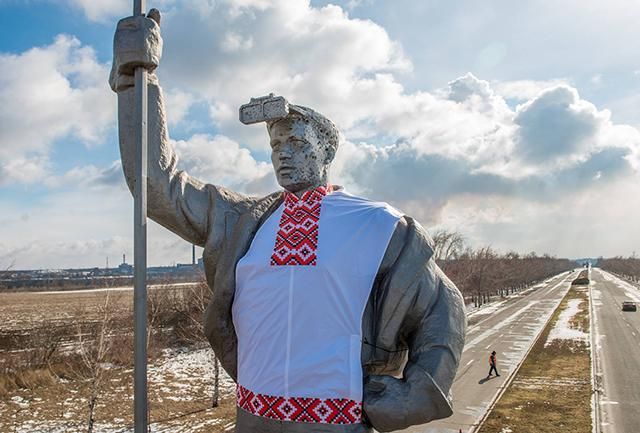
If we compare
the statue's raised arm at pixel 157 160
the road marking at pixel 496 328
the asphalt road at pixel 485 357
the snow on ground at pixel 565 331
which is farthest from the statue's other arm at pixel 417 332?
the snow on ground at pixel 565 331

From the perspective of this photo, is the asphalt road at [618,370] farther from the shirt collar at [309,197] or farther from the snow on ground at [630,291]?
the snow on ground at [630,291]

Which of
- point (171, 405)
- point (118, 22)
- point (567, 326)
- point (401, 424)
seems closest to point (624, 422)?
point (171, 405)

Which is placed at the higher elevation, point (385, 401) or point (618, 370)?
point (385, 401)

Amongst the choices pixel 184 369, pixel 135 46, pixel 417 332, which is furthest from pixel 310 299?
pixel 184 369

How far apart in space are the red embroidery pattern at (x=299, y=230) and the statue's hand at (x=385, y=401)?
0.58 meters

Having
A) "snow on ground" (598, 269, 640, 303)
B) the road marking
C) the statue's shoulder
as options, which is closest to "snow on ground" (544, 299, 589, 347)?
the road marking

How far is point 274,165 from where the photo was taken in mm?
2734

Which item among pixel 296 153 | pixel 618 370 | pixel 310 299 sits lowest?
pixel 618 370

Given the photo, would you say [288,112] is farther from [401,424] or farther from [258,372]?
[401,424]

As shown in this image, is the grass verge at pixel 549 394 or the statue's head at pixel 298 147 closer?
the statue's head at pixel 298 147

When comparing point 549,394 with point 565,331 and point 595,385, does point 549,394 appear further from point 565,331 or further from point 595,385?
point 565,331

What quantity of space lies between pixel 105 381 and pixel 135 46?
15262 millimetres

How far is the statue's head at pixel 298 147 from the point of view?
2.61 meters

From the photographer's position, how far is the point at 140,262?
8.13ft
